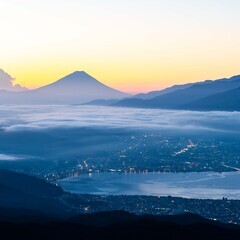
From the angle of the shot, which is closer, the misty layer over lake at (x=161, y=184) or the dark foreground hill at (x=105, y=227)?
the dark foreground hill at (x=105, y=227)

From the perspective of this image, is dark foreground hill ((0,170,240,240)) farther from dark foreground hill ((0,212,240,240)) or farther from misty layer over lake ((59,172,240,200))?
misty layer over lake ((59,172,240,200))

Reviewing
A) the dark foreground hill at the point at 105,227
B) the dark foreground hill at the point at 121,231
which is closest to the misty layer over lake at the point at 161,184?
the dark foreground hill at the point at 105,227

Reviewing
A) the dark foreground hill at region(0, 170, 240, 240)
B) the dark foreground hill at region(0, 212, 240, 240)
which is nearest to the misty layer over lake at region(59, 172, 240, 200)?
the dark foreground hill at region(0, 170, 240, 240)

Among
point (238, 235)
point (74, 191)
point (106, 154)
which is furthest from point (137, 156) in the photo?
point (238, 235)

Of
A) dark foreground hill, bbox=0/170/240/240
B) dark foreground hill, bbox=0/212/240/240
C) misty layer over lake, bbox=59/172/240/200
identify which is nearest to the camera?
dark foreground hill, bbox=0/212/240/240

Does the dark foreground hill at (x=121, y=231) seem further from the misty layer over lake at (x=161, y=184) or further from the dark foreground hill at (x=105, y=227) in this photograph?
the misty layer over lake at (x=161, y=184)

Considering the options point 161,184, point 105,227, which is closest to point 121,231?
point 105,227

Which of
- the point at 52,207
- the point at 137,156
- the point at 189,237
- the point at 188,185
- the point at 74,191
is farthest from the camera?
the point at 137,156

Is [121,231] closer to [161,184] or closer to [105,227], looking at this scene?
[105,227]

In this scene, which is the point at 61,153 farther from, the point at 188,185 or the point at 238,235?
the point at 238,235
